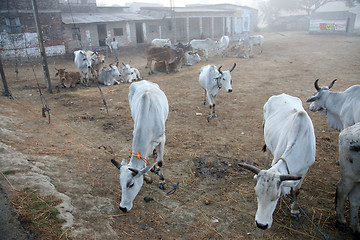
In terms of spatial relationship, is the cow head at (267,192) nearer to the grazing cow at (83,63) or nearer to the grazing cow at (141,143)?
the grazing cow at (141,143)

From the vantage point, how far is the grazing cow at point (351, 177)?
3627 millimetres

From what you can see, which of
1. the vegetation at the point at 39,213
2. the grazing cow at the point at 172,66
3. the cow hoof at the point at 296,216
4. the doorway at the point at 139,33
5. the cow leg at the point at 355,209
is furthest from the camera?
the doorway at the point at 139,33

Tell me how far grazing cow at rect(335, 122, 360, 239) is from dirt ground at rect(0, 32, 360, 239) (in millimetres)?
225

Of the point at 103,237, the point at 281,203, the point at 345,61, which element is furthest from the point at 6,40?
the point at 345,61

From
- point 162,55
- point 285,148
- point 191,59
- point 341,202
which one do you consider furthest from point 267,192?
point 191,59

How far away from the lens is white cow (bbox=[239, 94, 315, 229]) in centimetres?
327

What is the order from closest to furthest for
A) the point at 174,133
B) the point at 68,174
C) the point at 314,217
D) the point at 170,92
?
1. the point at 314,217
2. the point at 68,174
3. the point at 174,133
4. the point at 170,92

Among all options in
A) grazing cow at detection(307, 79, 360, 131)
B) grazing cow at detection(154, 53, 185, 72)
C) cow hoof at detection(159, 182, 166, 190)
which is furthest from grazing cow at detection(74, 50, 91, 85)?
grazing cow at detection(307, 79, 360, 131)

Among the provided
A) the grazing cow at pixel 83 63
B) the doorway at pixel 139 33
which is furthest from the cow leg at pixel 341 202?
the doorway at pixel 139 33

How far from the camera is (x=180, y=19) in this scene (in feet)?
93.0

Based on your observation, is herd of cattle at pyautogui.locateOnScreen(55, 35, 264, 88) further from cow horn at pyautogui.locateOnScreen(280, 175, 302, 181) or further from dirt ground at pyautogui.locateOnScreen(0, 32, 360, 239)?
cow horn at pyautogui.locateOnScreen(280, 175, 302, 181)

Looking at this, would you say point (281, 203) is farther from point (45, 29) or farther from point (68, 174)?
point (45, 29)

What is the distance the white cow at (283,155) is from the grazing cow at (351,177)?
0.44 meters

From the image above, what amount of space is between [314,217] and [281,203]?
55 centimetres
